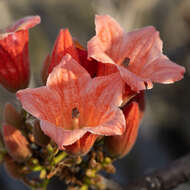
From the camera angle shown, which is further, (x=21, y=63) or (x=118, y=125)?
(x=21, y=63)

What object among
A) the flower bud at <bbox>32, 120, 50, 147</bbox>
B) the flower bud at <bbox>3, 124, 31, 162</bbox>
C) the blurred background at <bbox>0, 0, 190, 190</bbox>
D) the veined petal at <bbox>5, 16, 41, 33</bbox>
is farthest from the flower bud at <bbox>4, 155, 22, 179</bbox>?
the blurred background at <bbox>0, 0, 190, 190</bbox>

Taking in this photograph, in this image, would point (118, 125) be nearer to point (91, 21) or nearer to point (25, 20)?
point (25, 20)

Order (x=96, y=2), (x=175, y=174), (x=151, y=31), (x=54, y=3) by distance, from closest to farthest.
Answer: (x=151, y=31) < (x=175, y=174) < (x=96, y=2) < (x=54, y=3)

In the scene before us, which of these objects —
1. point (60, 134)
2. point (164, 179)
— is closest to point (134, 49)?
point (60, 134)

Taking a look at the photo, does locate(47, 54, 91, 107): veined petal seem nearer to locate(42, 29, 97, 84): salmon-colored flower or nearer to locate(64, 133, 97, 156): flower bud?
locate(42, 29, 97, 84): salmon-colored flower

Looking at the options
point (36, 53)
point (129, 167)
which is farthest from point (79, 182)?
point (36, 53)

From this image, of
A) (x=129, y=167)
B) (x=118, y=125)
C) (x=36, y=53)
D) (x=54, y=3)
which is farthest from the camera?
(x=54, y=3)

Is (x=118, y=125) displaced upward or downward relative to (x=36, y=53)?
upward

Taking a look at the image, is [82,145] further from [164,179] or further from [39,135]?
[164,179]
